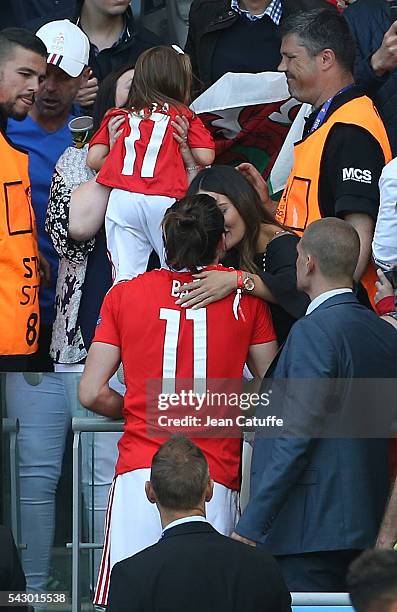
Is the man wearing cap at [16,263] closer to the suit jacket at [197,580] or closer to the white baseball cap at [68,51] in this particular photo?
the white baseball cap at [68,51]

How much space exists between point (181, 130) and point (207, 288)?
0.96 metres

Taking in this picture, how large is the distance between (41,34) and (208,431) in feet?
7.79

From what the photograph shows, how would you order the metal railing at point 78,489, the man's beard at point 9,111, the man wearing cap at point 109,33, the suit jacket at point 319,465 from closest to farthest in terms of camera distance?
the suit jacket at point 319,465 < the metal railing at point 78,489 < the man's beard at point 9,111 < the man wearing cap at point 109,33

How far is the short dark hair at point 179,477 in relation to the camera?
4.38 m

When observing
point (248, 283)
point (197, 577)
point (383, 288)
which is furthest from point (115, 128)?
point (197, 577)

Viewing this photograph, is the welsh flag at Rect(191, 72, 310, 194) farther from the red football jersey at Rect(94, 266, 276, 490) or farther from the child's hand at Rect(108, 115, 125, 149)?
the red football jersey at Rect(94, 266, 276, 490)

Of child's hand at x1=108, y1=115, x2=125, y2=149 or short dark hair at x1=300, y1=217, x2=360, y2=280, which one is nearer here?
short dark hair at x1=300, y1=217, x2=360, y2=280

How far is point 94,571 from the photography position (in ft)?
18.0

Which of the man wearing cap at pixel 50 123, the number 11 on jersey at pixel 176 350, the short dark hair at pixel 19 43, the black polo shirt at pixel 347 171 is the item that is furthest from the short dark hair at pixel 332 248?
the short dark hair at pixel 19 43

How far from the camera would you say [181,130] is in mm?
5719

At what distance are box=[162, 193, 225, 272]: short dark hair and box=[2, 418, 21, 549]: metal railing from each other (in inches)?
42.2

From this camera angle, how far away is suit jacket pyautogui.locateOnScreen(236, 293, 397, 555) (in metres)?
4.75

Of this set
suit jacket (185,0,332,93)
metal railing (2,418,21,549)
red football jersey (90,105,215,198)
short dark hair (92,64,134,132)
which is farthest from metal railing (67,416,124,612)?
suit jacket (185,0,332,93)

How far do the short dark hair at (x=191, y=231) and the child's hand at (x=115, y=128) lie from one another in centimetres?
79
